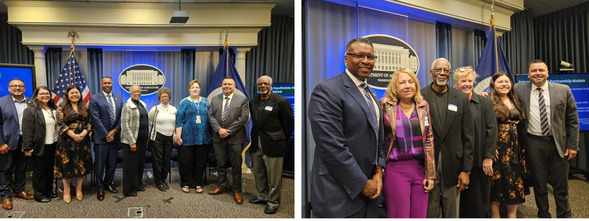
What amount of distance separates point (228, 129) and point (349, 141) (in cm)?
146

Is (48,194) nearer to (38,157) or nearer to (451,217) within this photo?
(38,157)

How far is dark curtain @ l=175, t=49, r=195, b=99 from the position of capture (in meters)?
3.18

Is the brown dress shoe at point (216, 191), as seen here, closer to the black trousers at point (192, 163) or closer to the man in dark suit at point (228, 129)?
the man in dark suit at point (228, 129)

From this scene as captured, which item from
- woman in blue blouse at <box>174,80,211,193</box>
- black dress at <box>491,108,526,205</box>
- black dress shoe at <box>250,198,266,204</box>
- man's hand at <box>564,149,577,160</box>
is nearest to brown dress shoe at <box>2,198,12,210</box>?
woman in blue blouse at <box>174,80,211,193</box>

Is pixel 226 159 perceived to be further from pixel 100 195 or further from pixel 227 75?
pixel 100 195

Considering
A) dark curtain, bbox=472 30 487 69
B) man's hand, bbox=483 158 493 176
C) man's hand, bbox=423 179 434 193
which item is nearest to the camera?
man's hand, bbox=423 179 434 193

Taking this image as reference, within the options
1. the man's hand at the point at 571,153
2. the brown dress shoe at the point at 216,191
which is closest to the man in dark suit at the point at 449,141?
the man's hand at the point at 571,153

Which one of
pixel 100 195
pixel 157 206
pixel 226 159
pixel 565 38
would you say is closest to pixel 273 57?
pixel 226 159

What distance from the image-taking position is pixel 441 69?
2.12m

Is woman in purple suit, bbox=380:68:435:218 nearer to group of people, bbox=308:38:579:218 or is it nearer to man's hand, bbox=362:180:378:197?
group of people, bbox=308:38:579:218

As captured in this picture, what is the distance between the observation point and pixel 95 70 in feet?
10.3

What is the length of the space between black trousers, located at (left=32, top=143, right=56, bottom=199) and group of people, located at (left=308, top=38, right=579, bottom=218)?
244cm

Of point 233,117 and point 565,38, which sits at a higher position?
point 565,38

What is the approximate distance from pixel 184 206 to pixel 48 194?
125 centimetres
